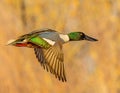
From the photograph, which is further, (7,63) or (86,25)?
(86,25)

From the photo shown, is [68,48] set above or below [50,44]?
below

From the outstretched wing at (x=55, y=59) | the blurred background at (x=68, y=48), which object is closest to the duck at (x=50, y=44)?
the outstretched wing at (x=55, y=59)

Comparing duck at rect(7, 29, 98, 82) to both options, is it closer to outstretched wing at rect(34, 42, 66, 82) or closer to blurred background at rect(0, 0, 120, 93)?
outstretched wing at rect(34, 42, 66, 82)

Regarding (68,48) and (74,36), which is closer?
(74,36)

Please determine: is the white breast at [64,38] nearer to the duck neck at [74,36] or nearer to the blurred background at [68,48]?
the duck neck at [74,36]

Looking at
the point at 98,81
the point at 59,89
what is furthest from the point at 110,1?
the point at 59,89

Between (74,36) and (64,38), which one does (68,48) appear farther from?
(64,38)

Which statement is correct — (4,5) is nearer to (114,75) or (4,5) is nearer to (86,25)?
(86,25)

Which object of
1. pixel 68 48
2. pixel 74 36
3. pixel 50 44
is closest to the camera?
pixel 50 44

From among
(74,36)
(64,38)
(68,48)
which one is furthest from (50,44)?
(68,48)
